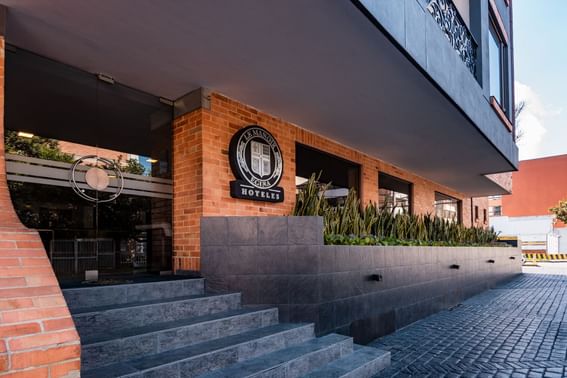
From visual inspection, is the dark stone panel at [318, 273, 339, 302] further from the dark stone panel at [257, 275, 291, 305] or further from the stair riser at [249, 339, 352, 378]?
the stair riser at [249, 339, 352, 378]

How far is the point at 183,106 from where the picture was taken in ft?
17.2

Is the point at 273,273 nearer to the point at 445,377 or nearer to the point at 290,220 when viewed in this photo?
the point at 290,220

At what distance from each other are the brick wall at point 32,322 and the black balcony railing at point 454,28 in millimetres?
5493

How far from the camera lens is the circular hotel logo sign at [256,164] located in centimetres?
523

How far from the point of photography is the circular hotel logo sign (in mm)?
5227

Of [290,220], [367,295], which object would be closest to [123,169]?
[290,220]

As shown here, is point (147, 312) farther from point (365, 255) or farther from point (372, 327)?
point (372, 327)

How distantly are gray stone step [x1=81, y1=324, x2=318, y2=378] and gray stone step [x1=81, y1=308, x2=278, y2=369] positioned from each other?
0.20 feet

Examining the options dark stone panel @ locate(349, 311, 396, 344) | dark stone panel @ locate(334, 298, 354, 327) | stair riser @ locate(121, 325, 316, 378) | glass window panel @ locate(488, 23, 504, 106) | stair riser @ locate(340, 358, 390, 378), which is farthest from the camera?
glass window panel @ locate(488, 23, 504, 106)

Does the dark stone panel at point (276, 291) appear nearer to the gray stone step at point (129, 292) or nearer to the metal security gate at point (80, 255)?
the gray stone step at point (129, 292)

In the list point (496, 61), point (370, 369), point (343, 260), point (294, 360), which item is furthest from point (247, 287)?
point (496, 61)

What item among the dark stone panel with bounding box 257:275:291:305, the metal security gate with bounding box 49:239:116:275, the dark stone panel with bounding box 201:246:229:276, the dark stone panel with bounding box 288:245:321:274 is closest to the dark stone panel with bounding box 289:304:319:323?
the dark stone panel with bounding box 257:275:291:305

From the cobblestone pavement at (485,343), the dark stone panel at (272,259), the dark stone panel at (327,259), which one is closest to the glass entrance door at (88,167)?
the dark stone panel at (272,259)

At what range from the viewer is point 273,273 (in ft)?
14.1
